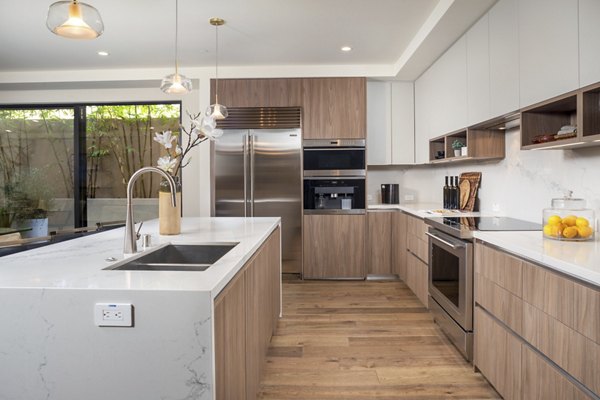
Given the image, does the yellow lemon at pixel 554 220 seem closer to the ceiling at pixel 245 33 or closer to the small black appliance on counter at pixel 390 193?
the ceiling at pixel 245 33

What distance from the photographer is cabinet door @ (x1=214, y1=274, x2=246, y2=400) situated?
1.20 meters

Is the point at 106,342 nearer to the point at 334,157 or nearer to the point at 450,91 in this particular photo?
the point at 450,91

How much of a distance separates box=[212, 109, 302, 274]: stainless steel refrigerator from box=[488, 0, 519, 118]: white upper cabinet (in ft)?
7.79

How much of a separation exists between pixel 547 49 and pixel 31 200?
19.8 feet

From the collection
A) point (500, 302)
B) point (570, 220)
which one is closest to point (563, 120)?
point (570, 220)

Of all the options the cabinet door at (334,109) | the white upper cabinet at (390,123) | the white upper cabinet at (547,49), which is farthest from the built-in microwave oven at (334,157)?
the white upper cabinet at (547,49)

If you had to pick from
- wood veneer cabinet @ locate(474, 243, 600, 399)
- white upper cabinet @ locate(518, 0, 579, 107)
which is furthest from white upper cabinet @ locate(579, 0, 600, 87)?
wood veneer cabinet @ locate(474, 243, 600, 399)

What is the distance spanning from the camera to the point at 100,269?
4.50 ft

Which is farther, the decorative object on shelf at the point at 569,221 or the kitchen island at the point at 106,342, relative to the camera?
the decorative object on shelf at the point at 569,221

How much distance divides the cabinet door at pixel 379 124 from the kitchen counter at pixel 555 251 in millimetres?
2697

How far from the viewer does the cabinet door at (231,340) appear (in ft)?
3.95

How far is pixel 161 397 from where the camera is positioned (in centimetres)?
111

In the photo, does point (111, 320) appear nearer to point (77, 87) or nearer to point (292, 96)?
point (292, 96)

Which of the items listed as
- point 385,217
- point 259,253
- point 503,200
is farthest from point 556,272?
point 385,217
